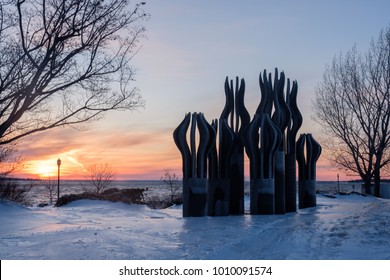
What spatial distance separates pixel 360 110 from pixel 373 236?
17218mm

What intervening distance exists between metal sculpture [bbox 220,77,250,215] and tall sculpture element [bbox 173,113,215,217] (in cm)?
127

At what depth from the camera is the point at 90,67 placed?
14734 millimetres

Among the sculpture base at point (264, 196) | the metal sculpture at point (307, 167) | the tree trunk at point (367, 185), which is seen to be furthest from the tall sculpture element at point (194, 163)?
the tree trunk at point (367, 185)

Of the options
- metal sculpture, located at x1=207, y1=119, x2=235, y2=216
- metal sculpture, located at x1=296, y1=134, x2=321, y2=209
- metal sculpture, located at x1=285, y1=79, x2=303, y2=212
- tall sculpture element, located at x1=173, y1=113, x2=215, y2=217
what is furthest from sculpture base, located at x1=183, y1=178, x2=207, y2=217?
metal sculpture, located at x1=296, y1=134, x2=321, y2=209

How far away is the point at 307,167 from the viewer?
15.7 metres

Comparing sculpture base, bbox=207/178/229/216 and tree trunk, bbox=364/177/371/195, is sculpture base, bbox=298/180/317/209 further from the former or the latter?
tree trunk, bbox=364/177/371/195

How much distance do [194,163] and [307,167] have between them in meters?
4.96

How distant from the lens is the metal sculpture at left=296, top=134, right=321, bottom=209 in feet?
51.1

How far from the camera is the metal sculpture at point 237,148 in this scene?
44.9 feet

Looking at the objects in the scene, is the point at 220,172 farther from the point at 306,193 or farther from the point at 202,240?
the point at 202,240

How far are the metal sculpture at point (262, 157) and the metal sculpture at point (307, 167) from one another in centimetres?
257

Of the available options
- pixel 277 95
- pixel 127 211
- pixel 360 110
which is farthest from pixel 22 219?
pixel 360 110

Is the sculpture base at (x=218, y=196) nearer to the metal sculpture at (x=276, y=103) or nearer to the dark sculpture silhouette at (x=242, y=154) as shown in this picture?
the dark sculpture silhouette at (x=242, y=154)

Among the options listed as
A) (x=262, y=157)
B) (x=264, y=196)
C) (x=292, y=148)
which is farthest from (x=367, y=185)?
(x=262, y=157)
